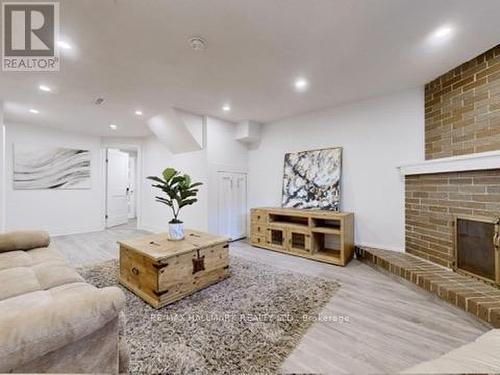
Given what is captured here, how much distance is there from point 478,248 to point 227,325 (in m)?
2.47

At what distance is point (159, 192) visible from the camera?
5285 millimetres

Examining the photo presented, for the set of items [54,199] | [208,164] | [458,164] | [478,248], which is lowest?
[478,248]

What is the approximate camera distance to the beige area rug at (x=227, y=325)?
1370 millimetres

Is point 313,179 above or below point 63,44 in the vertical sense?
below

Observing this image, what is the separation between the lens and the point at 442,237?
254 cm

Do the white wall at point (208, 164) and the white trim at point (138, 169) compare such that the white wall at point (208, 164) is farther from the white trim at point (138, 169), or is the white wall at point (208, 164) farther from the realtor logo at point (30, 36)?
the realtor logo at point (30, 36)

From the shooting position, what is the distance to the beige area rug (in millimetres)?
1370

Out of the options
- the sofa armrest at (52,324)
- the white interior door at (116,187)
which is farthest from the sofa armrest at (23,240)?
the white interior door at (116,187)

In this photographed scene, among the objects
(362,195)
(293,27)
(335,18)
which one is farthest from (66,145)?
(362,195)

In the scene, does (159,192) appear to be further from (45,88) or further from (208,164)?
(45,88)

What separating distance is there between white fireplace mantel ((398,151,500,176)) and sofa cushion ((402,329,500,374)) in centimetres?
173

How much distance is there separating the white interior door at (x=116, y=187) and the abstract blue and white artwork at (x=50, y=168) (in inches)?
20.8

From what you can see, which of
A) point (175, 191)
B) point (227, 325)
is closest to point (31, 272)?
point (175, 191)

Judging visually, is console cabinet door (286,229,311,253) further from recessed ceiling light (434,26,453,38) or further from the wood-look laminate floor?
recessed ceiling light (434,26,453,38)
